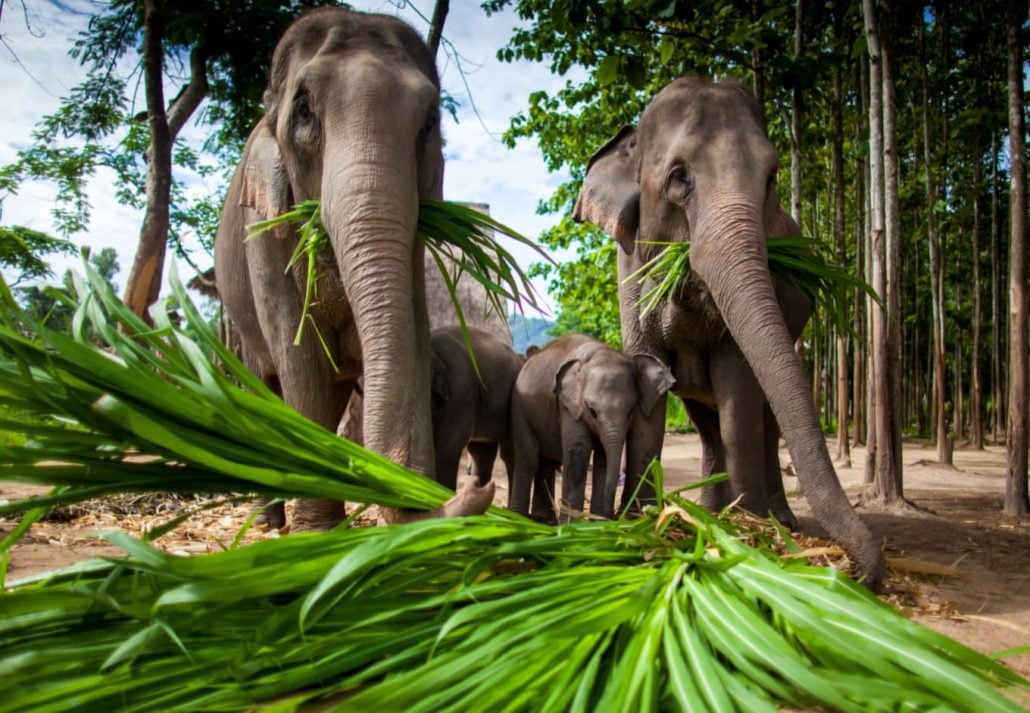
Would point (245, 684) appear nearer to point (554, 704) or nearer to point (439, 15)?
point (554, 704)

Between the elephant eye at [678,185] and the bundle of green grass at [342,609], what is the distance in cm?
338

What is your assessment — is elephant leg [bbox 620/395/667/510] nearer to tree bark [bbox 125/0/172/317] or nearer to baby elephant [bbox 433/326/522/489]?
baby elephant [bbox 433/326/522/489]

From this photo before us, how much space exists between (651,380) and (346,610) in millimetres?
4196

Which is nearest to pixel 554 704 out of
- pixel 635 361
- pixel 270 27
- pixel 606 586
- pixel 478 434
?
pixel 606 586

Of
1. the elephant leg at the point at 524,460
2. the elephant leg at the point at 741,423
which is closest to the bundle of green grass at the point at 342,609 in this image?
the elephant leg at the point at 741,423

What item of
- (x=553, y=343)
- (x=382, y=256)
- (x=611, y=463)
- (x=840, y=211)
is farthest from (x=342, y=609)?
(x=840, y=211)

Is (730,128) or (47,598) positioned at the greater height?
(730,128)

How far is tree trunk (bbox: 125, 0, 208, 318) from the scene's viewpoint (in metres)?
9.52

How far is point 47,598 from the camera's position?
1641 mm

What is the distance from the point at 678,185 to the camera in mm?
5094

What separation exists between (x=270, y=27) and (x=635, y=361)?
21.1 ft

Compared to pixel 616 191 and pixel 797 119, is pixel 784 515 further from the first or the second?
Answer: pixel 797 119

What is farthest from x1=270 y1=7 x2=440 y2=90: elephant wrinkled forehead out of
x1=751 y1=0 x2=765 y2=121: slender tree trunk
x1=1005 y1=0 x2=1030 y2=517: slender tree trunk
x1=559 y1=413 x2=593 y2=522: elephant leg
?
x1=1005 y1=0 x2=1030 y2=517: slender tree trunk

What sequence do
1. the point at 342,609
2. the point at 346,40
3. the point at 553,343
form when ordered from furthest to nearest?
the point at 553,343 → the point at 346,40 → the point at 342,609
